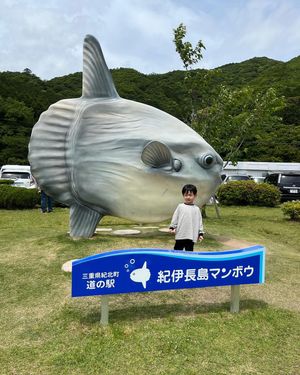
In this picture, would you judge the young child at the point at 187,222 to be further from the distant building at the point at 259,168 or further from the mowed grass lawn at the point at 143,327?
the distant building at the point at 259,168

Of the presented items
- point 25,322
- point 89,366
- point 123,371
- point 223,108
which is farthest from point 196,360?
point 223,108

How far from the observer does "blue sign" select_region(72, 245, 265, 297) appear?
12.7 feet

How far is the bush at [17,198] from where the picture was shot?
14492 mm

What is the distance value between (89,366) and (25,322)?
3.84 feet

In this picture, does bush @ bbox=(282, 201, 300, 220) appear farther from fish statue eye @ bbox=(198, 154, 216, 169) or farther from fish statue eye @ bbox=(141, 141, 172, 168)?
fish statue eye @ bbox=(141, 141, 172, 168)

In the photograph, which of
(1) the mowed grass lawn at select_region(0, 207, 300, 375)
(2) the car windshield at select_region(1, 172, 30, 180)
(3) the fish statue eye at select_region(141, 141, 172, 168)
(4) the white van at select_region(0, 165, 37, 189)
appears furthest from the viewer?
(2) the car windshield at select_region(1, 172, 30, 180)

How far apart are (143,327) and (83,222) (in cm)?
345

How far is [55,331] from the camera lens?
153 inches

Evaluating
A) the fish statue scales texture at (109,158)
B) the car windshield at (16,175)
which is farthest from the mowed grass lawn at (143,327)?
the car windshield at (16,175)

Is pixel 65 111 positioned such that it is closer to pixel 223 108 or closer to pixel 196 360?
pixel 196 360

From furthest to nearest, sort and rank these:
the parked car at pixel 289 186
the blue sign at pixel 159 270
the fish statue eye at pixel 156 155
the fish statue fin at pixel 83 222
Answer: the parked car at pixel 289 186
the fish statue fin at pixel 83 222
the fish statue eye at pixel 156 155
the blue sign at pixel 159 270

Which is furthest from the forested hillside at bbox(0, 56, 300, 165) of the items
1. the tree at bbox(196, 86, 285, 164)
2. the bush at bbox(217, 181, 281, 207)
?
the tree at bbox(196, 86, 285, 164)

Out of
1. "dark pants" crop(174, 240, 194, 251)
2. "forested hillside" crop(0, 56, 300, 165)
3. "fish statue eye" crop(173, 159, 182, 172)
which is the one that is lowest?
"dark pants" crop(174, 240, 194, 251)

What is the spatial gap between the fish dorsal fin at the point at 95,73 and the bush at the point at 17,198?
8475 millimetres
